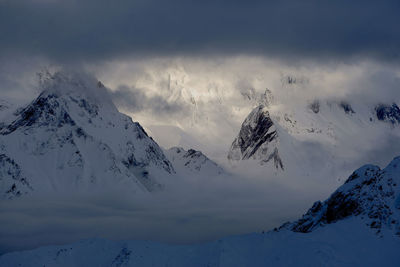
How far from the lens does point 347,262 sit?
7441 inches

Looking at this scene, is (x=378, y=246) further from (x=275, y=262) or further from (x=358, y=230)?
(x=275, y=262)

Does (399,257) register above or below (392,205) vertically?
below

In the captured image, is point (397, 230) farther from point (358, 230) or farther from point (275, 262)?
point (275, 262)

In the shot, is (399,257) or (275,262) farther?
(275,262)

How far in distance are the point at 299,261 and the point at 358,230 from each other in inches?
758

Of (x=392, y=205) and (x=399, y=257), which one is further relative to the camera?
(x=392, y=205)

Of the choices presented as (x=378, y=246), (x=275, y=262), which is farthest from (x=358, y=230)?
(x=275, y=262)

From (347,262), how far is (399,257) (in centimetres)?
1296

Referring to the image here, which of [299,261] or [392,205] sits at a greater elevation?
[392,205]

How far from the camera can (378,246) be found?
192 m

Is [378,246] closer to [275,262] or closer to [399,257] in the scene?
[399,257]

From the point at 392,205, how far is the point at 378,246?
545 inches

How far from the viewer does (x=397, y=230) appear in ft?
639

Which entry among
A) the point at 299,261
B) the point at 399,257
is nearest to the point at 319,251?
the point at 299,261
